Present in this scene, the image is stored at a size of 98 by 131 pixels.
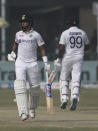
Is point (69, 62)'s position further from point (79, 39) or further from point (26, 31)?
point (26, 31)

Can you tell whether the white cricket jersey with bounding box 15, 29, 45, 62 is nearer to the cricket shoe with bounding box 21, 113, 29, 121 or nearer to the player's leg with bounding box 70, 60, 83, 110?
the cricket shoe with bounding box 21, 113, 29, 121

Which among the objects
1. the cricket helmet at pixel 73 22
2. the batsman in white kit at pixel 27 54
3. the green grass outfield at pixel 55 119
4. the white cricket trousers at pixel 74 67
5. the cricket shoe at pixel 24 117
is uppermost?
the cricket helmet at pixel 73 22

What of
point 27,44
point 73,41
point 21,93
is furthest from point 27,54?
point 73,41

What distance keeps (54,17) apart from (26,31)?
105 ft

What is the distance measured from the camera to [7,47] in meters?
42.5

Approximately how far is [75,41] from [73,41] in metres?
0.05

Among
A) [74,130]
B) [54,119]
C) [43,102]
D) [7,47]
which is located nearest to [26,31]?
[54,119]

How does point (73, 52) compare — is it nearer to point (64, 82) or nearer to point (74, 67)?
point (74, 67)

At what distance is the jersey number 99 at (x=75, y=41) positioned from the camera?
17594 millimetres

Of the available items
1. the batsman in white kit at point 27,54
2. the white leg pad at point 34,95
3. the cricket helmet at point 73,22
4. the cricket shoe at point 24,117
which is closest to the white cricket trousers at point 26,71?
the batsman in white kit at point 27,54

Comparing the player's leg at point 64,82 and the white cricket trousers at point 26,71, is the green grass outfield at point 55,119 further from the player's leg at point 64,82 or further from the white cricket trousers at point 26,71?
the white cricket trousers at point 26,71

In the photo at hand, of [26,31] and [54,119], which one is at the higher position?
[26,31]

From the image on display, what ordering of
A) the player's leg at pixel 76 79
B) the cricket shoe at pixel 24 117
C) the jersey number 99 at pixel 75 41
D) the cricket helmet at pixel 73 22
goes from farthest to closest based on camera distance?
1. the cricket helmet at pixel 73 22
2. the player's leg at pixel 76 79
3. the jersey number 99 at pixel 75 41
4. the cricket shoe at pixel 24 117

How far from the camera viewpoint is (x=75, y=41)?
17625mm
